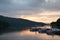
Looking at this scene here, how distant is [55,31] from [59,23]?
30.1m

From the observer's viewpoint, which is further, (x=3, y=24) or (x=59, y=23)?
(x=3, y=24)

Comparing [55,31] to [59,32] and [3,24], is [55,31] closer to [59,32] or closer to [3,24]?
[59,32]

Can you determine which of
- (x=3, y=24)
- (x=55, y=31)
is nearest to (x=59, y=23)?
(x=55, y=31)

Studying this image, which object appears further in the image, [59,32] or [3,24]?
[3,24]

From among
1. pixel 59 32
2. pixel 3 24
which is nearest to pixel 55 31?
pixel 59 32

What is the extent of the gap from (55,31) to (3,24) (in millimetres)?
120530

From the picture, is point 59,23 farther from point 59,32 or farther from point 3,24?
point 3,24

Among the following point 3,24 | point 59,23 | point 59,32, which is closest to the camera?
point 59,32

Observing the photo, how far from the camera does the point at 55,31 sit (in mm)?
69625

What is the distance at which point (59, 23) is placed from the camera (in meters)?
99.2

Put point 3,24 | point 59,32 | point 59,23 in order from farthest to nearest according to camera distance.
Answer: point 3,24, point 59,23, point 59,32

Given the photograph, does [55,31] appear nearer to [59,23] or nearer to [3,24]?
[59,23]

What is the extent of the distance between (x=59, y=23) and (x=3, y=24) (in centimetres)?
9345

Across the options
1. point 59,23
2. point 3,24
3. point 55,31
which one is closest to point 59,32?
point 55,31
